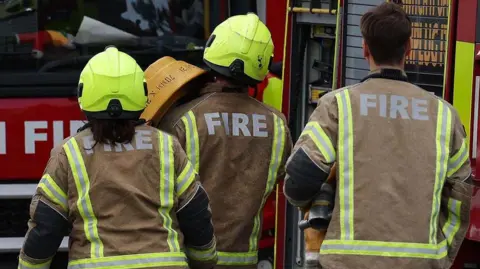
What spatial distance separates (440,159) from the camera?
341 centimetres

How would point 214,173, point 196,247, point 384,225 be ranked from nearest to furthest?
point 384,225 < point 196,247 < point 214,173

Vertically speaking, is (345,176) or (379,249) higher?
(345,176)

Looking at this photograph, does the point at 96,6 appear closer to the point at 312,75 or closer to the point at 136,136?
the point at 312,75

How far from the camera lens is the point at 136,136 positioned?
3541 millimetres

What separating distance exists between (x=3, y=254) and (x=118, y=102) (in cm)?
182

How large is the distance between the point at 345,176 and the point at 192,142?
0.86 m

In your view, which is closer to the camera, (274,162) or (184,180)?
(184,180)

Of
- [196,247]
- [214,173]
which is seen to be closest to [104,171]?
[196,247]

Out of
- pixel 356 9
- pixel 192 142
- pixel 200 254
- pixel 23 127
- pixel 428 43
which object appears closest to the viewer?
pixel 200 254

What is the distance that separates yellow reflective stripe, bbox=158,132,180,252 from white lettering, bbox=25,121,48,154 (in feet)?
5.14

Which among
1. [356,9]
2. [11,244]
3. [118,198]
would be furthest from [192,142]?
[11,244]

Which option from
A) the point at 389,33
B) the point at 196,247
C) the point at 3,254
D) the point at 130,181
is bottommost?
the point at 3,254

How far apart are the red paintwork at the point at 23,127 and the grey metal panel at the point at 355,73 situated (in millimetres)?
1192

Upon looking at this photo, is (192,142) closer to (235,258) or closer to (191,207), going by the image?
(235,258)
